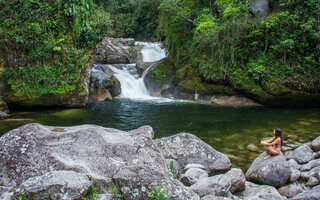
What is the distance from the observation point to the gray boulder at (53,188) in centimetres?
254

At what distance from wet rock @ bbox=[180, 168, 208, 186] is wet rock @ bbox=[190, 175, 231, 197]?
1.43ft

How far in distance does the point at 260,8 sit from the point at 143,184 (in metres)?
16.6

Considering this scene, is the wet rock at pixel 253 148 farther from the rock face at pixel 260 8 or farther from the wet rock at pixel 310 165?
the rock face at pixel 260 8

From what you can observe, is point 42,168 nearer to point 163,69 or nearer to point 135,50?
point 163,69

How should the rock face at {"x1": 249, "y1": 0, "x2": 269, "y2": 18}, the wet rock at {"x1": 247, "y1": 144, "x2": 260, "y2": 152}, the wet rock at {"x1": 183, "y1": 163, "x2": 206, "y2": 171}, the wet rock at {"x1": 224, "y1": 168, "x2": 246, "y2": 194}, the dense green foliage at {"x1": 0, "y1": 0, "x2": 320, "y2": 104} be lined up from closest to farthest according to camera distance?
the wet rock at {"x1": 224, "y1": 168, "x2": 246, "y2": 194} < the wet rock at {"x1": 183, "y1": 163, "x2": 206, "y2": 171} < the wet rock at {"x1": 247, "y1": 144, "x2": 260, "y2": 152} < the dense green foliage at {"x1": 0, "y1": 0, "x2": 320, "y2": 104} < the rock face at {"x1": 249, "y1": 0, "x2": 269, "y2": 18}

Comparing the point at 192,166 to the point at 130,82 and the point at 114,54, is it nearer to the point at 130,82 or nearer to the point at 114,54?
the point at 130,82

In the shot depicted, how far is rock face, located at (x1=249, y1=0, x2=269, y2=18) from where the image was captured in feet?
51.0

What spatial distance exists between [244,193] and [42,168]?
11.5 ft

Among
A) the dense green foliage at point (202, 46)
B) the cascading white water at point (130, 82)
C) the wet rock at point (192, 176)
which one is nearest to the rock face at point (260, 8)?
the dense green foliage at point (202, 46)

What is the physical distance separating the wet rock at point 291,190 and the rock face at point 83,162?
2.36 meters

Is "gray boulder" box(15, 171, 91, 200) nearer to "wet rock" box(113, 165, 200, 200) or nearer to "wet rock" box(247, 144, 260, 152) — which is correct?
"wet rock" box(113, 165, 200, 200)

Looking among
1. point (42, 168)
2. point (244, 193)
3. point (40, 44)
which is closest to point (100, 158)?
point (42, 168)

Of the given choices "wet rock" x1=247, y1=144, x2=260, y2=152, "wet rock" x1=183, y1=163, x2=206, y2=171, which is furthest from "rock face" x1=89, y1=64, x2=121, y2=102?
"wet rock" x1=183, y1=163, x2=206, y2=171

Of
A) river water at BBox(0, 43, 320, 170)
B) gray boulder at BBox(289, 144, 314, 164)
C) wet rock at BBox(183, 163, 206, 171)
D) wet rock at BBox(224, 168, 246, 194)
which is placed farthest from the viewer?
river water at BBox(0, 43, 320, 170)
